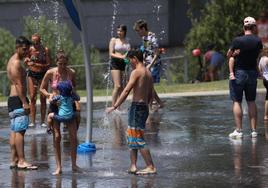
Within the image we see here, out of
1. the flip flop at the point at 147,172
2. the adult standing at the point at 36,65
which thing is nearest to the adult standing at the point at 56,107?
the flip flop at the point at 147,172

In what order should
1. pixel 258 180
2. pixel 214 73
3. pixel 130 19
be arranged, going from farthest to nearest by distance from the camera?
1. pixel 130 19
2. pixel 214 73
3. pixel 258 180

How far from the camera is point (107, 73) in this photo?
26.0m

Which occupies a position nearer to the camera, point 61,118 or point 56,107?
point 61,118

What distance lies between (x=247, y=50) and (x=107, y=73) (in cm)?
1121

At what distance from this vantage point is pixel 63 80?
13.4 metres

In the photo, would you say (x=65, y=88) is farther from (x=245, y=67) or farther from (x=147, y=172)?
(x=245, y=67)

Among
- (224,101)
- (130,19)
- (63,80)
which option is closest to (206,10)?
(130,19)

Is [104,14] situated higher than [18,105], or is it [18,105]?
[104,14]

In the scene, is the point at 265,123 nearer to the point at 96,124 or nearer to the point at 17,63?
the point at 96,124

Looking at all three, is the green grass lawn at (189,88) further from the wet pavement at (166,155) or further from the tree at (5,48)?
the wet pavement at (166,155)

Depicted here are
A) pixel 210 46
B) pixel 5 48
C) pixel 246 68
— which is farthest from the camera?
pixel 5 48

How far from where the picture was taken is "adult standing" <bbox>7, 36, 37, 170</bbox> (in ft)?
42.2

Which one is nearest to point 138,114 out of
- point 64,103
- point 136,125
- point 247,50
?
point 136,125

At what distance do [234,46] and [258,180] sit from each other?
12.4ft
